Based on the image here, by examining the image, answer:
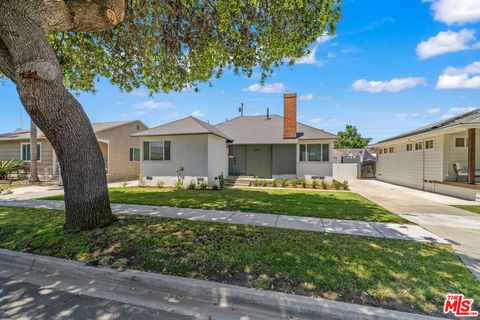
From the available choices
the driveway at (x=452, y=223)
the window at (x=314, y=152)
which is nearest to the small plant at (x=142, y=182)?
the window at (x=314, y=152)

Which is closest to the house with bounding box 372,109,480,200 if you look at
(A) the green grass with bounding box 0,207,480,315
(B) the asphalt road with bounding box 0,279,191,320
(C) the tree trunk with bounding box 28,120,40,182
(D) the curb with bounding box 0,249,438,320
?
(A) the green grass with bounding box 0,207,480,315

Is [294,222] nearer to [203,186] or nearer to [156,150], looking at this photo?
[203,186]

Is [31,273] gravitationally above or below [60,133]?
below

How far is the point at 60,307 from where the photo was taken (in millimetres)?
2668

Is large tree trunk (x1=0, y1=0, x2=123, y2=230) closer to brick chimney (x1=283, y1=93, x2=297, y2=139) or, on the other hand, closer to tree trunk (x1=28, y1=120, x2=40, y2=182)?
brick chimney (x1=283, y1=93, x2=297, y2=139)

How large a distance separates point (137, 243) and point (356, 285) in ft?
12.2

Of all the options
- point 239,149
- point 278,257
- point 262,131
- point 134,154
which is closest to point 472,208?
A: point 278,257

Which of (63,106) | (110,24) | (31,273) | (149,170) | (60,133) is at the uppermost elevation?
(110,24)

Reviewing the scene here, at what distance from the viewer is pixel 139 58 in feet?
26.6

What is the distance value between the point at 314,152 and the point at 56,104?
14.9m

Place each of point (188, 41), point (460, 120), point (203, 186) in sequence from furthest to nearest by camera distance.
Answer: point (203, 186)
point (460, 120)
point (188, 41)

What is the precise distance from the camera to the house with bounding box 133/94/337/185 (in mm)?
13172

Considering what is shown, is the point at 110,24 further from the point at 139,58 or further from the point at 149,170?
the point at 149,170

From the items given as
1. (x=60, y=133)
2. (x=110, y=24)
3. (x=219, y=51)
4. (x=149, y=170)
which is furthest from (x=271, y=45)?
(x=149, y=170)
